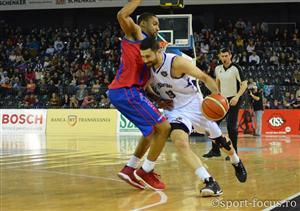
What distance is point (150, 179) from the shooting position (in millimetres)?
6742

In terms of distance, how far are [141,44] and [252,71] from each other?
1827 centimetres

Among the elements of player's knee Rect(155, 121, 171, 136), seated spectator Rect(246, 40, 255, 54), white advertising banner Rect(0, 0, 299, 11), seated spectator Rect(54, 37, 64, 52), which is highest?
white advertising banner Rect(0, 0, 299, 11)

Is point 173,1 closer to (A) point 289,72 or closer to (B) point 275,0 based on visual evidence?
(A) point 289,72

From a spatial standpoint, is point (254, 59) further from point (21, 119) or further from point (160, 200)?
point (160, 200)

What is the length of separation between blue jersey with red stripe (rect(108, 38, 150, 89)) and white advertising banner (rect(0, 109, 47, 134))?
49.1ft

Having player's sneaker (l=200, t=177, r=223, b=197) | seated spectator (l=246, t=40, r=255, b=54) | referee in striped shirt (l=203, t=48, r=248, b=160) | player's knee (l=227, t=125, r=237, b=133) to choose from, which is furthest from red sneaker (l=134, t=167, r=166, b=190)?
seated spectator (l=246, t=40, r=255, b=54)

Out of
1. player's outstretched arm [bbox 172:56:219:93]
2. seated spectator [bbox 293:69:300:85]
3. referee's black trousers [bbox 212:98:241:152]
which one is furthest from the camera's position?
seated spectator [bbox 293:69:300:85]

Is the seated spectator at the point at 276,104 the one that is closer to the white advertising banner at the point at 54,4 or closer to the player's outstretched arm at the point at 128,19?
the white advertising banner at the point at 54,4

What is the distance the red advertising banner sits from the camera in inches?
760

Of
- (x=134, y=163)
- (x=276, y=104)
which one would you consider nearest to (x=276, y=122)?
(x=276, y=104)

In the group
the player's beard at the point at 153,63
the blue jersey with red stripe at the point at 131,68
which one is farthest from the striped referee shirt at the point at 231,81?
the player's beard at the point at 153,63

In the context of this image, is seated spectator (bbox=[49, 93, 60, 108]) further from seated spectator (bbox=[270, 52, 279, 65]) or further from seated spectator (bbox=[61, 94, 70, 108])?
seated spectator (bbox=[270, 52, 279, 65])

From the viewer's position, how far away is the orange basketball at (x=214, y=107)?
6.17m

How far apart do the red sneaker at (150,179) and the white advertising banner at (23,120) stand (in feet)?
48.5
